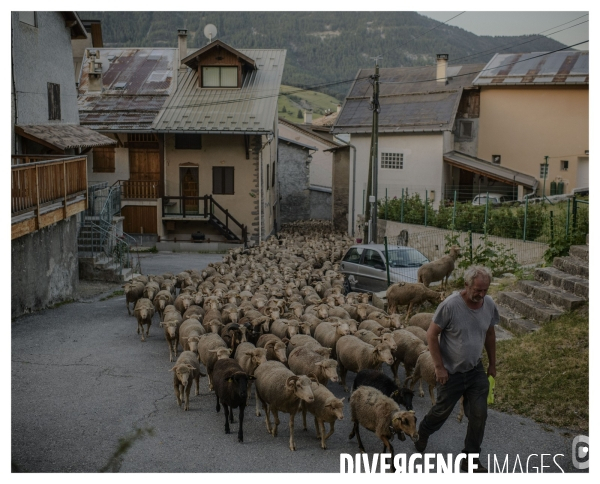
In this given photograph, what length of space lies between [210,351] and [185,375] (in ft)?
2.73

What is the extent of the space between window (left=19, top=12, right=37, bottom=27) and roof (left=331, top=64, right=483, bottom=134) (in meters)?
18.3

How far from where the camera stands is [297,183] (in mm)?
46594

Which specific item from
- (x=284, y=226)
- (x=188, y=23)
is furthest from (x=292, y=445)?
(x=188, y=23)

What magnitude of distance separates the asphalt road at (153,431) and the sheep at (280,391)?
0.30m

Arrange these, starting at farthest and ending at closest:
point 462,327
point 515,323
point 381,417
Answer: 1. point 515,323
2. point 381,417
3. point 462,327

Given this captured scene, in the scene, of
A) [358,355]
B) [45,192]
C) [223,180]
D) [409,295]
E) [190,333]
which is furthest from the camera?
[223,180]

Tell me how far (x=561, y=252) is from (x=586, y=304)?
2.93 m

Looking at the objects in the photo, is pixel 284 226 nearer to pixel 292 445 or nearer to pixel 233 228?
pixel 233 228

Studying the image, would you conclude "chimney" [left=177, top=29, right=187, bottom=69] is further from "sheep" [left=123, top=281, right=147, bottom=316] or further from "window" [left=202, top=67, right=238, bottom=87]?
"sheep" [left=123, top=281, right=147, bottom=316]

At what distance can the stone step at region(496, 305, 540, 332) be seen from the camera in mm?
12000

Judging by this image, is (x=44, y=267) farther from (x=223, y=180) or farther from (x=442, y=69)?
(x=442, y=69)

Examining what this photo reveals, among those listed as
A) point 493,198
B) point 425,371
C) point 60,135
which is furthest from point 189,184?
point 425,371

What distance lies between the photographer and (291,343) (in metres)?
11.3

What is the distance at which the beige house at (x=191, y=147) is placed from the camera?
3269 centimetres
